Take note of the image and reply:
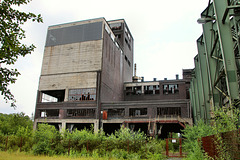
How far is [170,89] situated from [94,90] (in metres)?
23.6

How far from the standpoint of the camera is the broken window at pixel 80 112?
46.9 m

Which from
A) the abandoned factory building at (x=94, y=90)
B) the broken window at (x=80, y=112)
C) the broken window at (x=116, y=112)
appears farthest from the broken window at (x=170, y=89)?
the broken window at (x=80, y=112)

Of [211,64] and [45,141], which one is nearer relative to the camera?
[211,64]

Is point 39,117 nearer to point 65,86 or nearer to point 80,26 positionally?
point 65,86

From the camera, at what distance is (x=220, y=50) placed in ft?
58.4

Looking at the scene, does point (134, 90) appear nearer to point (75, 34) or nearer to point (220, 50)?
point (75, 34)

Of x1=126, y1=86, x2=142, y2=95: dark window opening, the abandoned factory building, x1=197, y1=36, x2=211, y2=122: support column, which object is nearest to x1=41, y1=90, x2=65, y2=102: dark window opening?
the abandoned factory building

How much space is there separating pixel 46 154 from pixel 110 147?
6672 millimetres

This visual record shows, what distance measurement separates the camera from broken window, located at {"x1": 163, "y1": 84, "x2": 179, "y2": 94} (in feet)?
194

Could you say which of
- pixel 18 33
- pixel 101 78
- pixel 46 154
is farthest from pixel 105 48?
pixel 18 33

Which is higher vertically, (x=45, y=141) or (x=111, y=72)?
(x=111, y=72)

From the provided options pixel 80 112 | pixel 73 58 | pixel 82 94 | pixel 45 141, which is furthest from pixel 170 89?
pixel 45 141

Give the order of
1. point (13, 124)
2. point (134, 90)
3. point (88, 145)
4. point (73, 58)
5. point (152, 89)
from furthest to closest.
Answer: point (134, 90), point (152, 89), point (73, 58), point (13, 124), point (88, 145)

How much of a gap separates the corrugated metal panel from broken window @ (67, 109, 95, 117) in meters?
18.2
